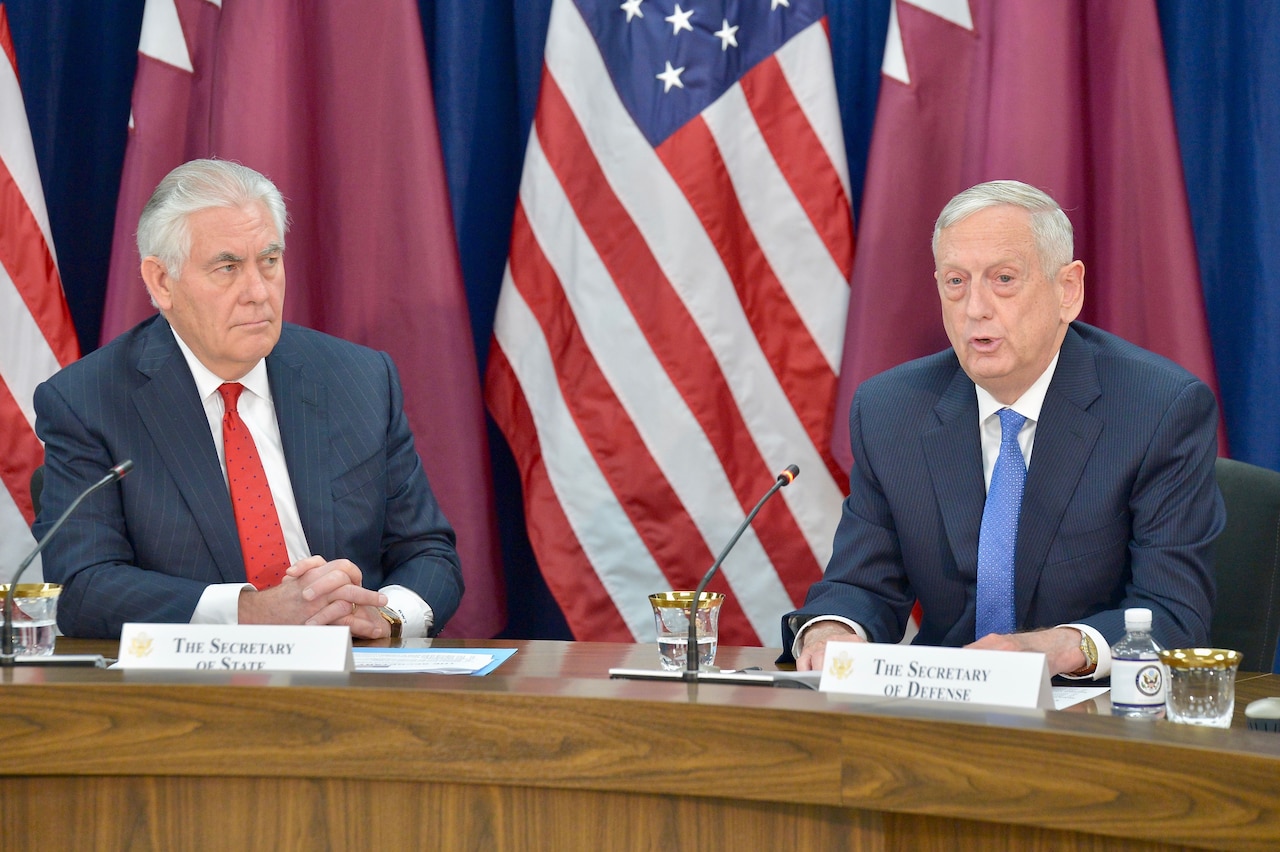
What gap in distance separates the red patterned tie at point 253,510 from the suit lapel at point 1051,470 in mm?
1436

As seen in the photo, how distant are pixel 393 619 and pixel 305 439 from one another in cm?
49

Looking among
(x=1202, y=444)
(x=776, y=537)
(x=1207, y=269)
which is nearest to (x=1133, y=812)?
(x=1202, y=444)

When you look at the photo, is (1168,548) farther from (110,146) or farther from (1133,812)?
(110,146)

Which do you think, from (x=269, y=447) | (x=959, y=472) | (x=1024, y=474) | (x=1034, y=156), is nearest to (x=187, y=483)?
(x=269, y=447)

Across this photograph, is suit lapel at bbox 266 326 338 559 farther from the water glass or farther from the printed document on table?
the water glass

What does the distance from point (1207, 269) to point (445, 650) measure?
230 cm

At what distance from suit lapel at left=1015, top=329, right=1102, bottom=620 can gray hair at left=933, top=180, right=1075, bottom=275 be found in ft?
0.82

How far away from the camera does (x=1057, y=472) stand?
247 centimetres

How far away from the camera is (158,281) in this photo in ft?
9.35

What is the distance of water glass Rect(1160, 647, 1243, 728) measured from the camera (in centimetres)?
160

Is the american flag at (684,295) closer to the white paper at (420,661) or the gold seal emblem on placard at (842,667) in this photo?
the white paper at (420,661)

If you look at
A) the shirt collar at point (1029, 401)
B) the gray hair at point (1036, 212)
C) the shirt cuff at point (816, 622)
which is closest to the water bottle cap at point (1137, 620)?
the shirt cuff at point (816, 622)

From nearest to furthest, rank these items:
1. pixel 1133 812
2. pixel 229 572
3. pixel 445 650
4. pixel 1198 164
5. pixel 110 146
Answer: pixel 1133 812 → pixel 445 650 → pixel 229 572 → pixel 1198 164 → pixel 110 146

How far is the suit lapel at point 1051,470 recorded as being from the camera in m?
2.46
